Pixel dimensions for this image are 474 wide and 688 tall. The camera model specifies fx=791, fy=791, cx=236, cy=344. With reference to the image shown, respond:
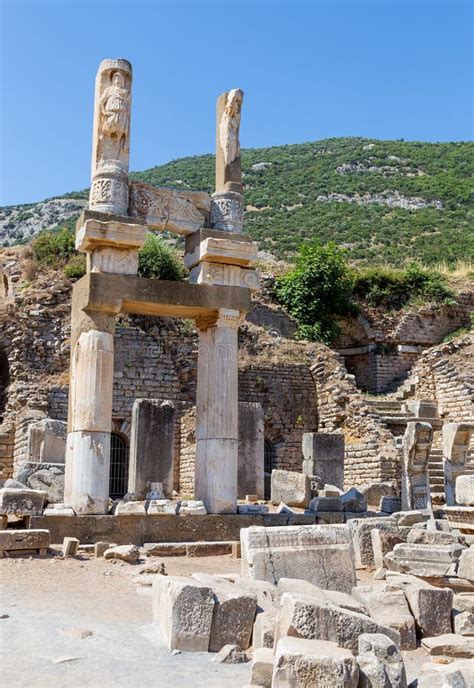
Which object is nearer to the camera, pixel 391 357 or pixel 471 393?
pixel 471 393

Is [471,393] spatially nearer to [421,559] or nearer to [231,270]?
[231,270]

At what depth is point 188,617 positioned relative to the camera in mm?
5672

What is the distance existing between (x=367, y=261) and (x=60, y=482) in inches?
1256

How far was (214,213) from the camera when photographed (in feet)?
40.5

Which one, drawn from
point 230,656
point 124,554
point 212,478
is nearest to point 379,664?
point 230,656

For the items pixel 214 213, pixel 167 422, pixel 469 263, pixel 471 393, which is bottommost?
pixel 167 422

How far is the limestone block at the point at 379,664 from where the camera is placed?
446 centimetres

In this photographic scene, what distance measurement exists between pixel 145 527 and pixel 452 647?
5.64 meters

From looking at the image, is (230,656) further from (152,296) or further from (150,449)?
(150,449)

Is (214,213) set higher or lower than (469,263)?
lower

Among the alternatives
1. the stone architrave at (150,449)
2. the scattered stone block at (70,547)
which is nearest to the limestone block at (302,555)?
the scattered stone block at (70,547)

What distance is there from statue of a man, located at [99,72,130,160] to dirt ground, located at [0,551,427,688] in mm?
5926

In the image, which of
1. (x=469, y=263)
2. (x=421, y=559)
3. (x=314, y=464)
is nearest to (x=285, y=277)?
(x=469, y=263)

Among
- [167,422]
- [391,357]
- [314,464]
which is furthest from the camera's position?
[391,357]
